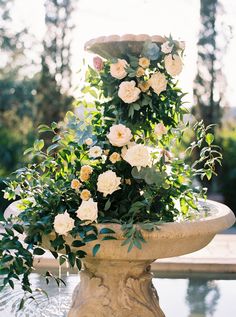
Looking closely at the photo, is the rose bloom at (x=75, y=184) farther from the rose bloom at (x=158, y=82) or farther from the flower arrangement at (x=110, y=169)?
the rose bloom at (x=158, y=82)

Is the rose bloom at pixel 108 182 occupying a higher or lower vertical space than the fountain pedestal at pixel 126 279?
higher

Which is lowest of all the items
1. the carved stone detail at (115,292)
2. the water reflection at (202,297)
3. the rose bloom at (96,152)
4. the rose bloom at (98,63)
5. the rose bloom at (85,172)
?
the water reflection at (202,297)

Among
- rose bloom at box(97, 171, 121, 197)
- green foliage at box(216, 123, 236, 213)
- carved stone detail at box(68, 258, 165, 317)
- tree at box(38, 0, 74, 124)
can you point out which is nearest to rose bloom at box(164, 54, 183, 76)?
rose bloom at box(97, 171, 121, 197)

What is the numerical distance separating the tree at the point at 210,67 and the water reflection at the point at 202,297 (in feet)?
15.9

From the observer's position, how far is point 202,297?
12.5 ft

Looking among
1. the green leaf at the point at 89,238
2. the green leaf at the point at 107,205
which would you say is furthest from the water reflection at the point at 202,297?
the green leaf at the point at 89,238

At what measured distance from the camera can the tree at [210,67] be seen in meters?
8.59

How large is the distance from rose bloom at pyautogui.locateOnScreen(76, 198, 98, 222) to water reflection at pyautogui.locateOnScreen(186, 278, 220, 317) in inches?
61.2

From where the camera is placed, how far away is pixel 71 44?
8727mm

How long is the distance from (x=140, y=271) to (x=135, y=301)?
0.50ft

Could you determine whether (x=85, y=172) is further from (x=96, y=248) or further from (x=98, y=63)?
(x=98, y=63)

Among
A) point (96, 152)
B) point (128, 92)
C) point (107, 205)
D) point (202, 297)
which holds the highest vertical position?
point (128, 92)

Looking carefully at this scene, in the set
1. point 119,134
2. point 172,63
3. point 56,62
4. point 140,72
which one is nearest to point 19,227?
point 119,134

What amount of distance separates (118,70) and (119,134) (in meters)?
0.30
